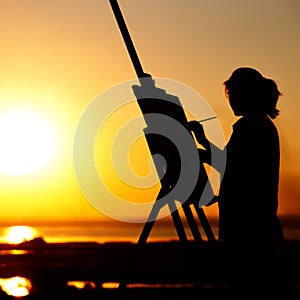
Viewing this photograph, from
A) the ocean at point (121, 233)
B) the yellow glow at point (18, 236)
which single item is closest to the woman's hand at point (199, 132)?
the ocean at point (121, 233)

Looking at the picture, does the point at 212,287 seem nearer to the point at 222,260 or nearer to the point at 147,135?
the point at 222,260

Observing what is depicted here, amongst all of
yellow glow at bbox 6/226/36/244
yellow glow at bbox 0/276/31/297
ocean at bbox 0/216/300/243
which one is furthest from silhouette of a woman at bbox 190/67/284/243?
yellow glow at bbox 6/226/36/244

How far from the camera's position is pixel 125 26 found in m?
4.70

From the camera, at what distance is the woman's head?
433 centimetres

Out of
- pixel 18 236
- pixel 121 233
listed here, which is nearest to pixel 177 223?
pixel 121 233

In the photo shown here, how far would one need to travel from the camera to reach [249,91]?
4355 millimetres

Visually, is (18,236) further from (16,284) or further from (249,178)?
(249,178)

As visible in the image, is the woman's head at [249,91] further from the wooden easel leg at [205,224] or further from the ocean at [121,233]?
the ocean at [121,233]

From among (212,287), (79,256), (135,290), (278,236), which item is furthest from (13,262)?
(278,236)

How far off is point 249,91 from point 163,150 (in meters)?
0.71

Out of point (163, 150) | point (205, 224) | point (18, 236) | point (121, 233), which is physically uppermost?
point (18, 236)

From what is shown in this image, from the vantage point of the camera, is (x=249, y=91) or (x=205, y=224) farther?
(x=205, y=224)

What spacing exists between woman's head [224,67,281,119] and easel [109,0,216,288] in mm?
374

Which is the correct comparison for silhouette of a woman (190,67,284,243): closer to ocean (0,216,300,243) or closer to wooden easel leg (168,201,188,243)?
wooden easel leg (168,201,188,243)
